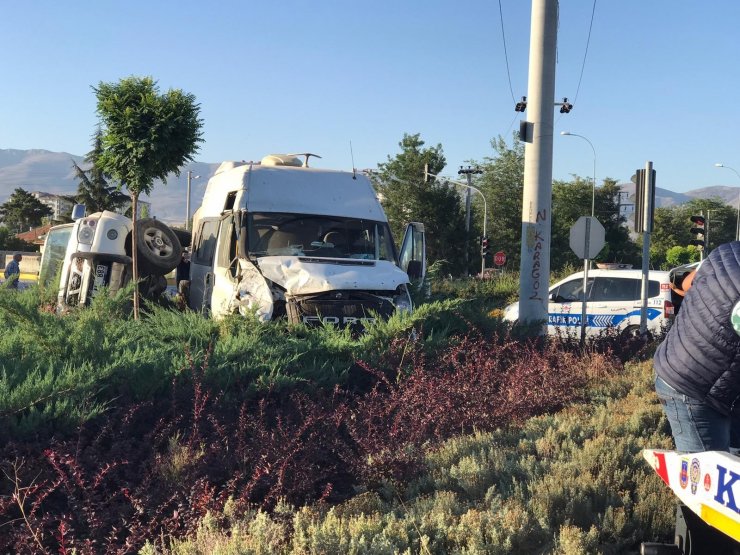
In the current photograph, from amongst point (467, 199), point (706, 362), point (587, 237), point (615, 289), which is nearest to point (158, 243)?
point (587, 237)

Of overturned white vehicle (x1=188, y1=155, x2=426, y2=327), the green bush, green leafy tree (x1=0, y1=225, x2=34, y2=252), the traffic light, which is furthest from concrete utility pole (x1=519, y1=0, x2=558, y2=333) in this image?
green leafy tree (x1=0, y1=225, x2=34, y2=252)

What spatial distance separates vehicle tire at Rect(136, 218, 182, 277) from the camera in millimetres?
11852

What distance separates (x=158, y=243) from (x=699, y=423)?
9823mm

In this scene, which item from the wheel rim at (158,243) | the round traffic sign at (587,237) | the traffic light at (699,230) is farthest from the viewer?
the traffic light at (699,230)

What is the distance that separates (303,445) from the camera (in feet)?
17.2

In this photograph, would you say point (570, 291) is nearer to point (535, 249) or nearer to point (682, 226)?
point (535, 249)

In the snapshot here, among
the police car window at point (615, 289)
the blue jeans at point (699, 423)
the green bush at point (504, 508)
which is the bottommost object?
the green bush at point (504, 508)

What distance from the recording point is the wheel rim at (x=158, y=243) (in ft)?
39.7

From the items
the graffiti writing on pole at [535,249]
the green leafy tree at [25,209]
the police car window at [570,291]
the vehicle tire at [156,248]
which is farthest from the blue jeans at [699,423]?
the green leafy tree at [25,209]

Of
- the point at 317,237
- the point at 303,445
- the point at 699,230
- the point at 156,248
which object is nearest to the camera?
the point at 303,445

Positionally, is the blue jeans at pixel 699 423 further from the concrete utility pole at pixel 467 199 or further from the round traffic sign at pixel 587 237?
the concrete utility pole at pixel 467 199

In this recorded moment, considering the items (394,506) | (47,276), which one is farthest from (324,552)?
(47,276)

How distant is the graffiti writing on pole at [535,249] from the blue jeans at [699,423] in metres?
8.40

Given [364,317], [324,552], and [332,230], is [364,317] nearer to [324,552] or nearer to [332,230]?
[332,230]
